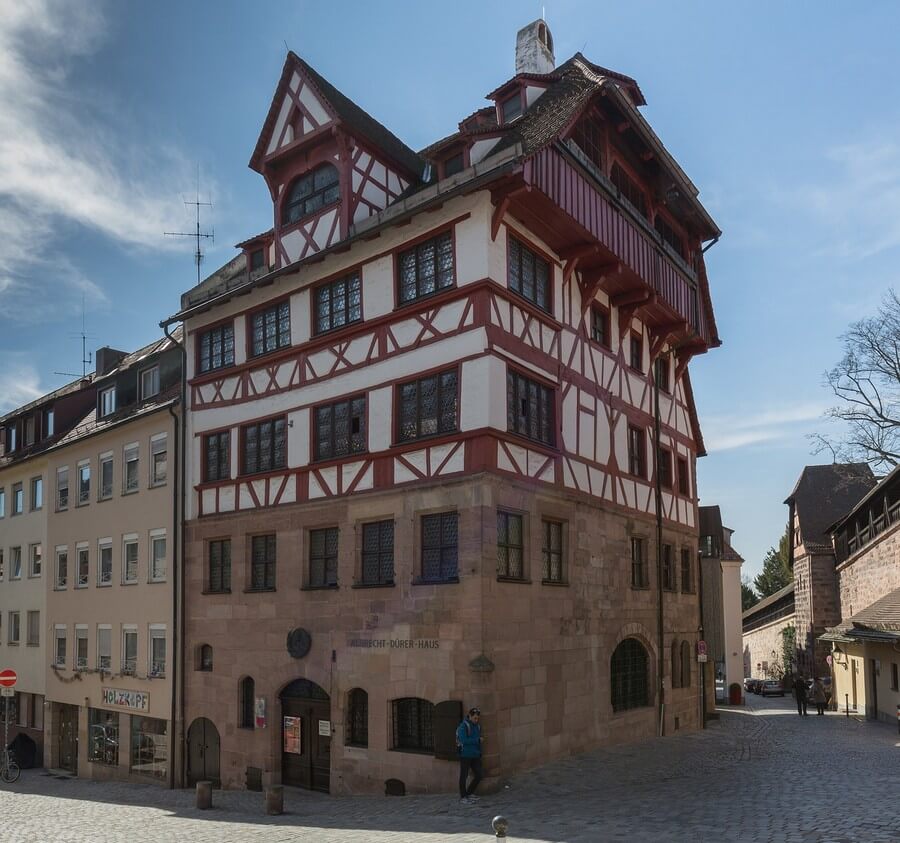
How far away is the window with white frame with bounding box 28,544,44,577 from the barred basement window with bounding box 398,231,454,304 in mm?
21620

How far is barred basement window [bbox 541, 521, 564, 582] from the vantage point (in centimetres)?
2131

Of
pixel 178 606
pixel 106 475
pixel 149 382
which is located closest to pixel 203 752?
pixel 178 606

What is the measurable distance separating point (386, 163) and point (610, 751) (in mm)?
14583

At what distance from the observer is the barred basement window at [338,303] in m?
23.0

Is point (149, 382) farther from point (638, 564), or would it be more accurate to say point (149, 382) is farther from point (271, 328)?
point (638, 564)

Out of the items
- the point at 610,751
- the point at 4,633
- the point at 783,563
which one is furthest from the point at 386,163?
the point at 783,563

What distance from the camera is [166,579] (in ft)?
92.1

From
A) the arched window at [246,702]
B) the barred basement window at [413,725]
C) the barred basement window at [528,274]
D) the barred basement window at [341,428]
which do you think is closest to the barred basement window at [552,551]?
the barred basement window at [413,725]

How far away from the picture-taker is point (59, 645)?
33.9 m

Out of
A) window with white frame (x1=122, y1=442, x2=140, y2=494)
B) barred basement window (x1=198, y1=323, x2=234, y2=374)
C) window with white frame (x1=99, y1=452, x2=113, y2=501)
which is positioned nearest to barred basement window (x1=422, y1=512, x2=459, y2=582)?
barred basement window (x1=198, y1=323, x2=234, y2=374)

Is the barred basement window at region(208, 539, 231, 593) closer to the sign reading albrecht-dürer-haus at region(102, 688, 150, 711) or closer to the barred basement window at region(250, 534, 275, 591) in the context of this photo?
the barred basement window at region(250, 534, 275, 591)

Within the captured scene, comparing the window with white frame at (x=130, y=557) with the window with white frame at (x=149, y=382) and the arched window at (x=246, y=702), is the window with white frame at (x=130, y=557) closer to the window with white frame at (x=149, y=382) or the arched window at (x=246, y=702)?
the window with white frame at (x=149, y=382)

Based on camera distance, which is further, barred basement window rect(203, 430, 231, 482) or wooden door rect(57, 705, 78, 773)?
wooden door rect(57, 705, 78, 773)

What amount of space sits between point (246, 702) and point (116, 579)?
826 cm
